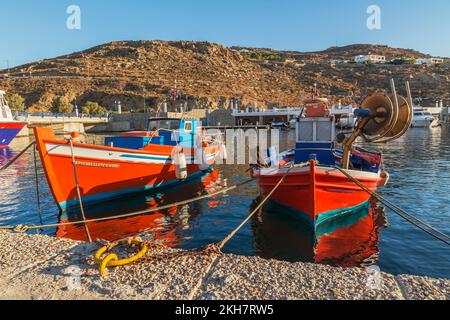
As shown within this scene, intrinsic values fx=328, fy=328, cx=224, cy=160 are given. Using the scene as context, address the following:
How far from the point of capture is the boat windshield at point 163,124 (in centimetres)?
1816

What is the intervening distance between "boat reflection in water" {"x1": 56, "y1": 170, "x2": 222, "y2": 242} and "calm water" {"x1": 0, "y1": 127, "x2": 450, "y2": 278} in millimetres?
29

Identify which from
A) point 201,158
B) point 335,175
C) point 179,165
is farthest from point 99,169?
point 335,175

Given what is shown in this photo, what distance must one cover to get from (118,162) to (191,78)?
11093 cm

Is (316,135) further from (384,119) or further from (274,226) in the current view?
(274,226)

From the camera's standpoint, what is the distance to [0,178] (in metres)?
18.5

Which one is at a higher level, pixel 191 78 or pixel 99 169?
pixel 191 78

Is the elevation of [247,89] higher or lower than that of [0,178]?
higher

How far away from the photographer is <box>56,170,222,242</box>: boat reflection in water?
9.81m

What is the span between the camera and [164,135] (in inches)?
675
